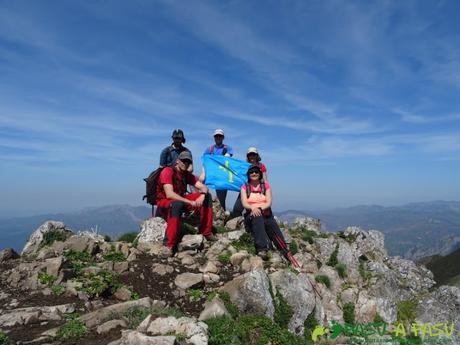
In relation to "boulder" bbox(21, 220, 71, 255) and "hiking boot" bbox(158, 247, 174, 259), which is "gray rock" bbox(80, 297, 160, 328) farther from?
"boulder" bbox(21, 220, 71, 255)

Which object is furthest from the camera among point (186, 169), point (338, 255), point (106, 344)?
point (338, 255)

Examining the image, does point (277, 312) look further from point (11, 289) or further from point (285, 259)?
point (11, 289)

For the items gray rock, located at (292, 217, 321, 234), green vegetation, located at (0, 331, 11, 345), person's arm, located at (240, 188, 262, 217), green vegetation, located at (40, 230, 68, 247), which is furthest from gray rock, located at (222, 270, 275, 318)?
gray rock, located at (292, 217, 321, 234)

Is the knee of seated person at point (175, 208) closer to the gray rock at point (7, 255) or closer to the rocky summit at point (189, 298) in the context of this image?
the rocky summit at point (189, 298)

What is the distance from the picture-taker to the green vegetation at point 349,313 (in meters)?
14.1

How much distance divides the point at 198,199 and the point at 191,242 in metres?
1.78

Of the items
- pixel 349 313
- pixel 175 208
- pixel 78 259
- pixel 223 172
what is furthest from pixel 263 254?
pixel 78 259

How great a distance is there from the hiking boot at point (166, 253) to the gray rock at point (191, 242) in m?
0.60

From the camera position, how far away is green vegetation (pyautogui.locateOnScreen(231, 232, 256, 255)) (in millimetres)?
14094

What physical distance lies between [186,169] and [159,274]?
4601 millimetres

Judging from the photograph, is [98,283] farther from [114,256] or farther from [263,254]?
[263,254]

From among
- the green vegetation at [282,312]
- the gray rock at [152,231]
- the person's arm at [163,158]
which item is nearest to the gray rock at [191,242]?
the gray rock at [152,231]

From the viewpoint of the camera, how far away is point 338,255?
1959cm

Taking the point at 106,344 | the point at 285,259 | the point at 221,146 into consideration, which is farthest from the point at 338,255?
the point at 106,344
